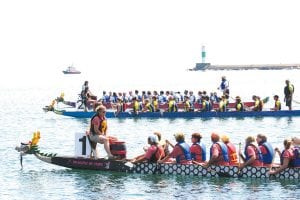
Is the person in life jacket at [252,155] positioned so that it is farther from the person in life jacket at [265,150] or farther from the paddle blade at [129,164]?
the paddle blade at [129,164]

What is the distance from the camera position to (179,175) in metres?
24.9

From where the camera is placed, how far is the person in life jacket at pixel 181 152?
80.1 feet

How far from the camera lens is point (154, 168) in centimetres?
2533

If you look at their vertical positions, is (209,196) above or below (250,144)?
below

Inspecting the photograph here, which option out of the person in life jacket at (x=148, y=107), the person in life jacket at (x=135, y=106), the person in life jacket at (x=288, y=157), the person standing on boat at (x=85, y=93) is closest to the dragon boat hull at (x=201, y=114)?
the person in life jacket at (x=135, y=106)

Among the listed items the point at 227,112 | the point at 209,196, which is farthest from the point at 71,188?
the point at 227,112

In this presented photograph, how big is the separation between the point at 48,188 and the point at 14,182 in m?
1.88

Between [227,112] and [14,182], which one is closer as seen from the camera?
[14,182]

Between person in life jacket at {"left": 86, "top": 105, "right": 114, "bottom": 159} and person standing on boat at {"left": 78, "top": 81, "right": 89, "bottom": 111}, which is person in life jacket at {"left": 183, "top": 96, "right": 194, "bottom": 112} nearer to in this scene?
person standing on boat at {"left": 78, "top": 81, "right": 89, "bottom": 111}

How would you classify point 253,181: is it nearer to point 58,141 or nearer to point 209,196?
point 209,196

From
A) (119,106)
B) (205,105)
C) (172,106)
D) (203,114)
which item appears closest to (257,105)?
(205,105)

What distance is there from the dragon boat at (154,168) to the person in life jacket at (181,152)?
0.19 metres

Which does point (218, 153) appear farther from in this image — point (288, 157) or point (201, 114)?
point (201, 114)

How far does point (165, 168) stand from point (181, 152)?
94cm
